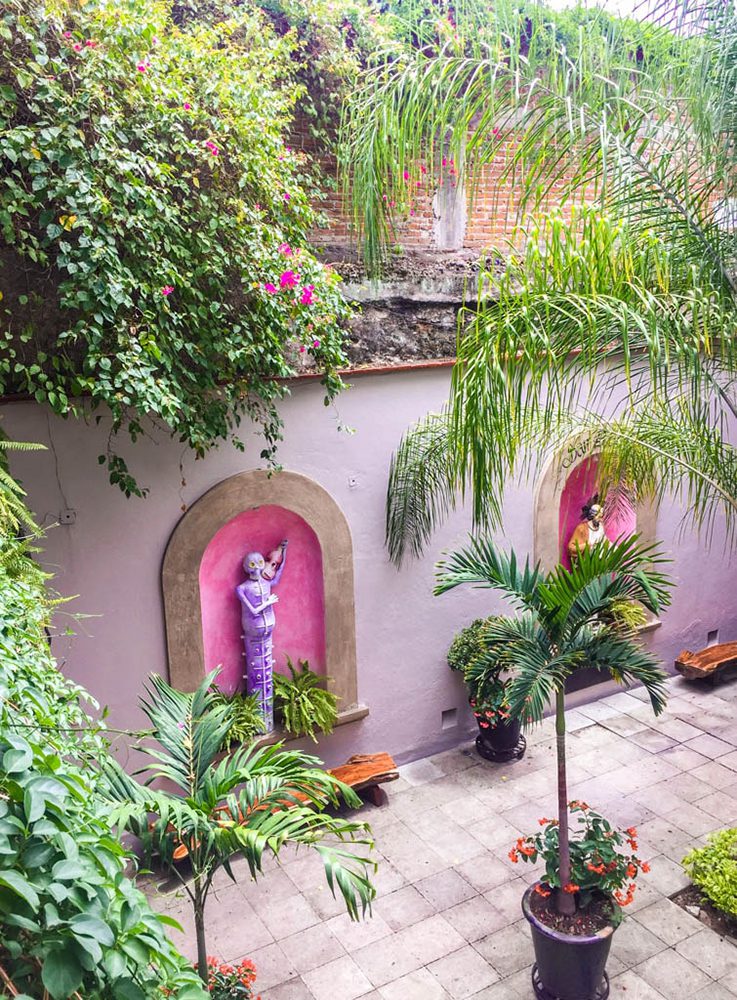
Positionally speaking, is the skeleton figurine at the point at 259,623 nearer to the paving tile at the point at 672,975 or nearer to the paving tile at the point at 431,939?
the paving tile at the point at 431,939

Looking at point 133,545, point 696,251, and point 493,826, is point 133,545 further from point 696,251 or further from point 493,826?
point 696,251

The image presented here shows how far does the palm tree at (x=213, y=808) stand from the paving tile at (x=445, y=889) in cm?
239

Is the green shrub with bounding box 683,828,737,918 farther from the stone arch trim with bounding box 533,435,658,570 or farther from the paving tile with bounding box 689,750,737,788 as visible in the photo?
the stone arch trim with bounding box 533,435,658,570

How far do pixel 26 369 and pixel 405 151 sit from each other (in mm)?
2614

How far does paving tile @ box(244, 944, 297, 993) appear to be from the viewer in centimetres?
496

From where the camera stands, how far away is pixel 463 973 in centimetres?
502

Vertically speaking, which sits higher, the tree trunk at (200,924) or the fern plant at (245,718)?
the tree trunk at (200,924)

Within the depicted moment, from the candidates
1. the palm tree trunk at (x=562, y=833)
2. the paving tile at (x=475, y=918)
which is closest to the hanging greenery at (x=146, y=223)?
the palm tree trunk at (x=562, y=833)

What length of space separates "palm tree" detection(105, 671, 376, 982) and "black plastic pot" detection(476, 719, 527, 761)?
382cm

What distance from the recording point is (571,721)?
8.27 m

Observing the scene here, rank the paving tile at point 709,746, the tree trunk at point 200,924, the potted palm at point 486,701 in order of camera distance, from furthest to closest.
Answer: the paving tile at point 709,746 < the potted palm at point 486,701 < the tree trunk at point 200,924

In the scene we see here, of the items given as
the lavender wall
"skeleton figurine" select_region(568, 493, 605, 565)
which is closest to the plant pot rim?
the lavender wall

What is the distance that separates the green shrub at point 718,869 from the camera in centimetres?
537

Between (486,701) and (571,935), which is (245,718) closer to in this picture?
(486,701)
